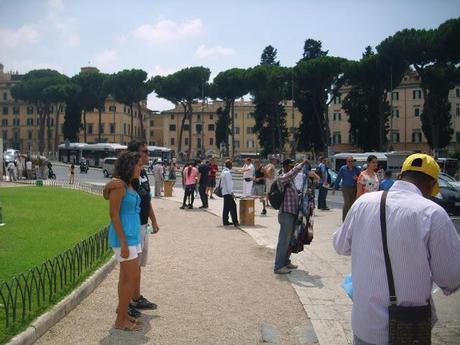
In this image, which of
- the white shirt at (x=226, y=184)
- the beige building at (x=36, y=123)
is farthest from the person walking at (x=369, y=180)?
the beige building at (x=36, y=123)

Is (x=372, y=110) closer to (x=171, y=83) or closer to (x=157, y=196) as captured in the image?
(x=171, y=83)

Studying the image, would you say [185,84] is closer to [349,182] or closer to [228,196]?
[228,196]

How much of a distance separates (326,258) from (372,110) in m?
59.3

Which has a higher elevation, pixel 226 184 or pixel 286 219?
pixel 226 184

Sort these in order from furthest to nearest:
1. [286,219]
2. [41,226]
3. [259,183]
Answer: [259,183] < [41,226] < [286,219]

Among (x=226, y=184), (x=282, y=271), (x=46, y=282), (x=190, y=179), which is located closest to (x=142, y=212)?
(x=46, y=282)

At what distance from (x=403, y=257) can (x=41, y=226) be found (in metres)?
11.2

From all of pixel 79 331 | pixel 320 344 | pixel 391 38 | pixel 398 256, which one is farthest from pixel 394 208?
pixel 391 38

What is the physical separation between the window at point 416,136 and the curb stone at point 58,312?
79645 millimetres

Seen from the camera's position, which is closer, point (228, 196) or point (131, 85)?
point (228, 196)

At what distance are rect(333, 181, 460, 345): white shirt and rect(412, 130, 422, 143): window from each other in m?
82.7

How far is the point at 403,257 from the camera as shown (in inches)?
108

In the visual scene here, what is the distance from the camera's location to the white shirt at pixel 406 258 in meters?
2.71

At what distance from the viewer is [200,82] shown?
79625 mm
